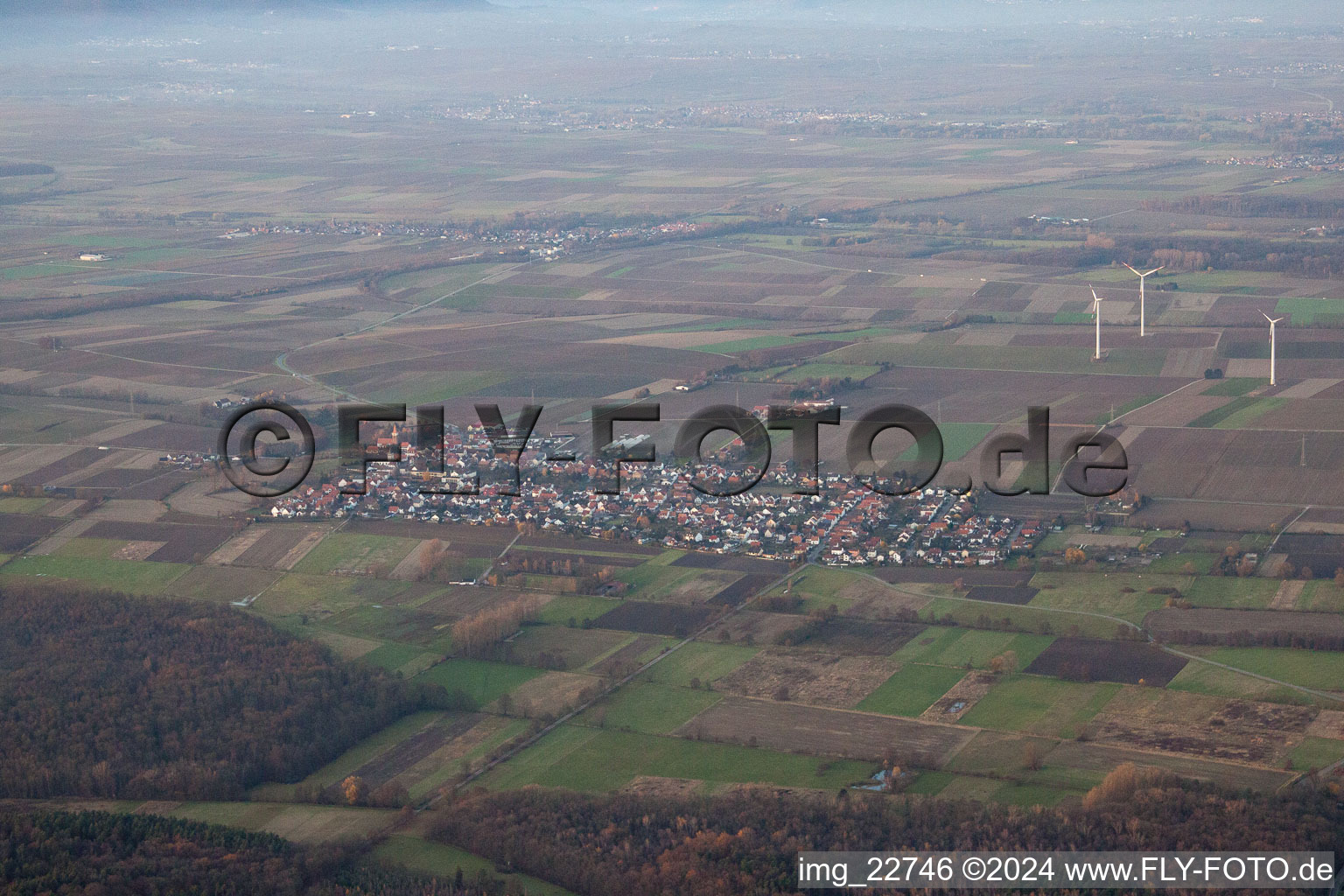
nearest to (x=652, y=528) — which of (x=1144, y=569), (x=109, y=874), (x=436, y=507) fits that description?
(x=436, y=507)

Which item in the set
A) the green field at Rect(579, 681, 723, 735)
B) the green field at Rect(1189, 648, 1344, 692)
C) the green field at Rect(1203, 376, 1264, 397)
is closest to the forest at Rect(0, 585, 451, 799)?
the green field at Rect(579, 681, 723, 735)

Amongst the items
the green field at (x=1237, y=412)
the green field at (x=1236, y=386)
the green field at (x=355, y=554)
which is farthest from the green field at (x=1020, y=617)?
the green field at (x=1236, y=386)

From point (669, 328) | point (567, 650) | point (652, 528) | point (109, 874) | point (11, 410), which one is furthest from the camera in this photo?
point (669, 328)

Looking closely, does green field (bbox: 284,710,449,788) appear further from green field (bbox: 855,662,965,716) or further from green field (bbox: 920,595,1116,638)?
green field (bbox: 920,595,1116,638)

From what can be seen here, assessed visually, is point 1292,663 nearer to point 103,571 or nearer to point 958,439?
point 958,439

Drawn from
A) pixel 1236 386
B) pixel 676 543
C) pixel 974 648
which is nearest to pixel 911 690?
pixel 974 648

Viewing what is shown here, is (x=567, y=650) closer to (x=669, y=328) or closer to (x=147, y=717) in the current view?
(x=147, y=717)
